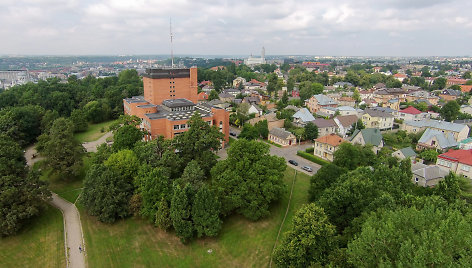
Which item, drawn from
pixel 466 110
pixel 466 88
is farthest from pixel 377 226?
pixel 466 88

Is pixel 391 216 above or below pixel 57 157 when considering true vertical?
Result: above

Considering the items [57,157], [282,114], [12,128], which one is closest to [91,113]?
[12,128]

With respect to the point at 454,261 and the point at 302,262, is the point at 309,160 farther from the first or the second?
the point at 454,261

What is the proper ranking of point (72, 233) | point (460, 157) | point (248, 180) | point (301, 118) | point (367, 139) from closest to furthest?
point (72, 233) → point (248, 180) → point (460, 157) → point (367, 139) → point (301, 118)

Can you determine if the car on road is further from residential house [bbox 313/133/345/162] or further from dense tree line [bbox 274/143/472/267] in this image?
dense tree line [bbox 274/143/472/267]

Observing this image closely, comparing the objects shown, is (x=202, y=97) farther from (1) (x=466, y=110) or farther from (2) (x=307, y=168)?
(1) (x=466, y=110)

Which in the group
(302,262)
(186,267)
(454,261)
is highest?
(454,261)

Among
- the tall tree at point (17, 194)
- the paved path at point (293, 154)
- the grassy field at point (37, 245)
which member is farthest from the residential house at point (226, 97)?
the grassy field at point (37, 245)
